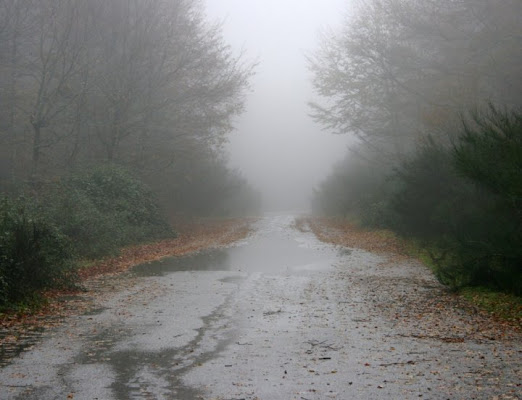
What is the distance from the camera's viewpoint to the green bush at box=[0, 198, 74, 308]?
34.3ft

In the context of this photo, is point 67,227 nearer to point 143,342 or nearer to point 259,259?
point 259,259

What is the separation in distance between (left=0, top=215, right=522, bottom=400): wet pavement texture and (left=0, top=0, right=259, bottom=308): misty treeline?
834cm

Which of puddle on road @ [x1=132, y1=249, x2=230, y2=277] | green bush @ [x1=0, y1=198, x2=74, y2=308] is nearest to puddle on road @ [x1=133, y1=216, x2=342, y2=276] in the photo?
puddle on road @ [x1=132, y1=249, x2=230, y2=277]

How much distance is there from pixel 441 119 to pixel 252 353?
67.3 ft

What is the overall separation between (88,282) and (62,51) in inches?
476

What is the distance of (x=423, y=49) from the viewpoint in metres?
28.1

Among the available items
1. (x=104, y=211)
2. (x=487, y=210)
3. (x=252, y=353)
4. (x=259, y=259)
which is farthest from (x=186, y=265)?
(x=252, y=353)

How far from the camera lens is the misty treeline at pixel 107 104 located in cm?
2234

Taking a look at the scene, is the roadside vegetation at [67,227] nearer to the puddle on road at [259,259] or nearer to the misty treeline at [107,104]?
the misty treeline at [107,104]

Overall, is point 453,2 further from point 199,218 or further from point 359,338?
point 199,218

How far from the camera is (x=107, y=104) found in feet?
94.6

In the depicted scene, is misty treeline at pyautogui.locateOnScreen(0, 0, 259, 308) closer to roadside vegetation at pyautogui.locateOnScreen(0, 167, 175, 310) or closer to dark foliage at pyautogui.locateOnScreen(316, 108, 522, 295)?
roadside vegetation at pyautogui.locateOnScreen(0, 167, 175, 310)

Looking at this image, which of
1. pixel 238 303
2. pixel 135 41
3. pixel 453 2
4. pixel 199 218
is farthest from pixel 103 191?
pixel 199 218

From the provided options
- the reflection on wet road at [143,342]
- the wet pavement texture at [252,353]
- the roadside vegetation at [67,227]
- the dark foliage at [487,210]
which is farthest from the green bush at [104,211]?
the dark foliage at [487,210]
